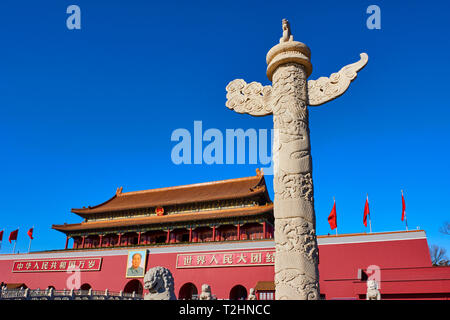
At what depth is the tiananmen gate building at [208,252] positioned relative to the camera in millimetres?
13891

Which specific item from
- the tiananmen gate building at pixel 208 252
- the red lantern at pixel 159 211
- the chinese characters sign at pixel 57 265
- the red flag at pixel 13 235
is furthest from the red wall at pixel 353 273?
the red flag at pixel 13 235

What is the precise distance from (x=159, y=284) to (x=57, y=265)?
20289 mm

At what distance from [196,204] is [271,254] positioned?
7021mm

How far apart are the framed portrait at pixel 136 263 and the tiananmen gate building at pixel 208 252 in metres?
0.06

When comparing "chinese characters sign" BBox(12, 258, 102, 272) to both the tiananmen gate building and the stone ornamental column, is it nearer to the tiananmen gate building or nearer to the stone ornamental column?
the tiananmen gate building

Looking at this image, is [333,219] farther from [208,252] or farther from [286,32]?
[286,32]

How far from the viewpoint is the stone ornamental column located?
13.5 feet

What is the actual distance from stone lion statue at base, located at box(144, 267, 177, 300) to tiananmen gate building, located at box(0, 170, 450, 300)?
11.5 metres

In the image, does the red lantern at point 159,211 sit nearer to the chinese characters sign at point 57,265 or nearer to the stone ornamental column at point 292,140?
the chinese characters sign at point 57,265

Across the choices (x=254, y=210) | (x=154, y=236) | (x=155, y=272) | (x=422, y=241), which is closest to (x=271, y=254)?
(x=254, y=210)
